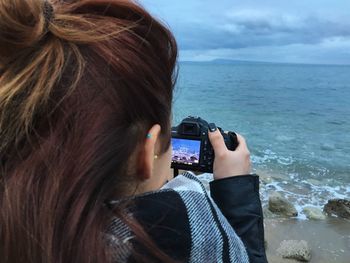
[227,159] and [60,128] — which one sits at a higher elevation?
[60,128]

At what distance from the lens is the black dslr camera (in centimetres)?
147

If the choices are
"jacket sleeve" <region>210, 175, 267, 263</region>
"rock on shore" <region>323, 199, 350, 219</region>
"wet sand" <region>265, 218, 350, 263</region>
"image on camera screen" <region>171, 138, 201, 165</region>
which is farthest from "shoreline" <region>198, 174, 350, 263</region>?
"jacket sleeve" <region>210, 175, 267, 263</region>

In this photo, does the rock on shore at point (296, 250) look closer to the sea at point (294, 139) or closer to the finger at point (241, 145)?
the sea at point (294, 139)

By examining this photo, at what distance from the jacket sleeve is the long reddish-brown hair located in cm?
47

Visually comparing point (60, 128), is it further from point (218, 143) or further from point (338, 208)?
point (338, 208)

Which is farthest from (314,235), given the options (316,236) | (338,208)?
(338,208)

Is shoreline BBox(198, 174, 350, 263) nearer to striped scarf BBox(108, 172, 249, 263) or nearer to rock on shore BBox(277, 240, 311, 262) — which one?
rock on shore BBox(277, 240, 311, 262)

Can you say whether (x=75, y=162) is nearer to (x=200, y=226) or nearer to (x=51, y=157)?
(x=51, y=157)

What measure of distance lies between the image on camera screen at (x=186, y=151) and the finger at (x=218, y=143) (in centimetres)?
8

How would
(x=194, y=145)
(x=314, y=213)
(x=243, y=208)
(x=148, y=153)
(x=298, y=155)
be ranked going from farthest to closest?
(x=298, y=155) < (x=314, y=213) < (x=194, y=145) < (x=243, y=208) < (x=148, y=153)

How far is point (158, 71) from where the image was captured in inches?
34.8

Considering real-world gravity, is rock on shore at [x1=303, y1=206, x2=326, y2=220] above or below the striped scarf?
below

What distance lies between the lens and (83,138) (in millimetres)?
767

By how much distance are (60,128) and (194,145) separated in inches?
31.6
